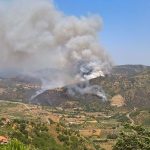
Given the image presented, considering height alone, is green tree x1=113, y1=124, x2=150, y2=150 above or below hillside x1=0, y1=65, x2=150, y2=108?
below

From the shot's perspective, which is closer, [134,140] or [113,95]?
[134,140]

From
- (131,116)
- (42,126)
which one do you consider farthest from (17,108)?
(42,126)

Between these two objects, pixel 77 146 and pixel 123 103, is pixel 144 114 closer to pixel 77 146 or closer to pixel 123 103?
pixel 123 103

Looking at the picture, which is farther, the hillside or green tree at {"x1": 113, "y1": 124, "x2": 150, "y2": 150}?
the hillside

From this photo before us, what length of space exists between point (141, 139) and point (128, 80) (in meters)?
174

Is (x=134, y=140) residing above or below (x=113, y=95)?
below

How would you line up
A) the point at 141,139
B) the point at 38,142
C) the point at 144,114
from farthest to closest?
the point at 144,114 → the point at 38,142 → the point at 141,139

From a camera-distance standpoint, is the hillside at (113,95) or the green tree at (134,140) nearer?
the green tree at (134,140)

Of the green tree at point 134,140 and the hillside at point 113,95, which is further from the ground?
the hillside at point 113,95

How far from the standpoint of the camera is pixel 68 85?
200 meters

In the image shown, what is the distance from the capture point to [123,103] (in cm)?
17625

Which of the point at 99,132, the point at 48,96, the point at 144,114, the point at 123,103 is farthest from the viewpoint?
the point at 48,96

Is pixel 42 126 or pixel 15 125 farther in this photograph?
pixel 42 126

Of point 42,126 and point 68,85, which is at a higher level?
point 68,85
